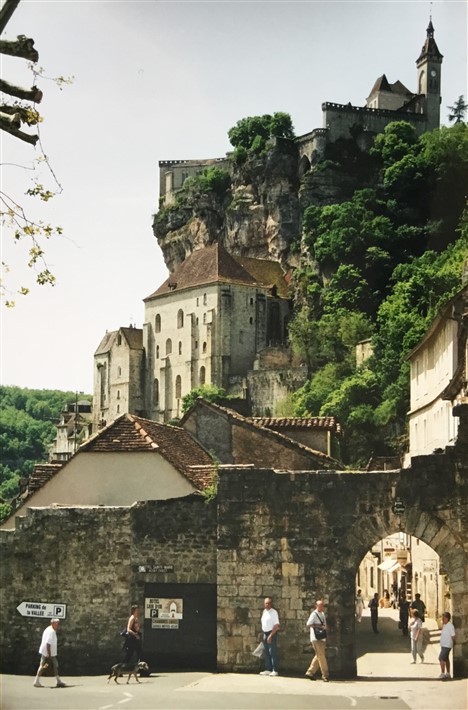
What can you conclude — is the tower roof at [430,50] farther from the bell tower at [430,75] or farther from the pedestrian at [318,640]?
the pedestrian at [318,640]

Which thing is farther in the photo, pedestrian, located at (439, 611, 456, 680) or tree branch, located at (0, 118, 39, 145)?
pedestrian, located at (439, 611, 456, 680)

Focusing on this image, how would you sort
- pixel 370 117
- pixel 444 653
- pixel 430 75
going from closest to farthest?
pixel 444 653, pixel 370 117, pixel 430 75

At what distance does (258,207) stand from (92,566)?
356 ft

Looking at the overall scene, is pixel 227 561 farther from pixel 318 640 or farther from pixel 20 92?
pixel 20 92

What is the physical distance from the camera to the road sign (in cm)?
2600

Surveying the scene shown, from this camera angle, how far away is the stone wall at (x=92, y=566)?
25453mm

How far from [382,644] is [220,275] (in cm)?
8693

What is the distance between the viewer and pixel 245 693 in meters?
20.7

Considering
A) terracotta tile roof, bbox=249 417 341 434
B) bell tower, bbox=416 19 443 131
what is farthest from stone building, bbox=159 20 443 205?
terracotta tile roof, bbox=249 417 341 434

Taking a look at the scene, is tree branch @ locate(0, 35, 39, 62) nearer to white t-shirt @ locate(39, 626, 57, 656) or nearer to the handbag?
white t-shirt @ locate(39, 626, 57, 656)

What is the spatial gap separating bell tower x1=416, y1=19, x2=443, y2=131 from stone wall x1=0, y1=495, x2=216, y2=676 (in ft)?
378

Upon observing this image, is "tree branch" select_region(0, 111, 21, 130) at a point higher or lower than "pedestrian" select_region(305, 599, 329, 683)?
higher

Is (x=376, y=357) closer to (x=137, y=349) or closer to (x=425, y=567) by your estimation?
(x=137, y=349)

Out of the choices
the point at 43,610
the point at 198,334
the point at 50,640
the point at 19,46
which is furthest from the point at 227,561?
the point at 198,334
